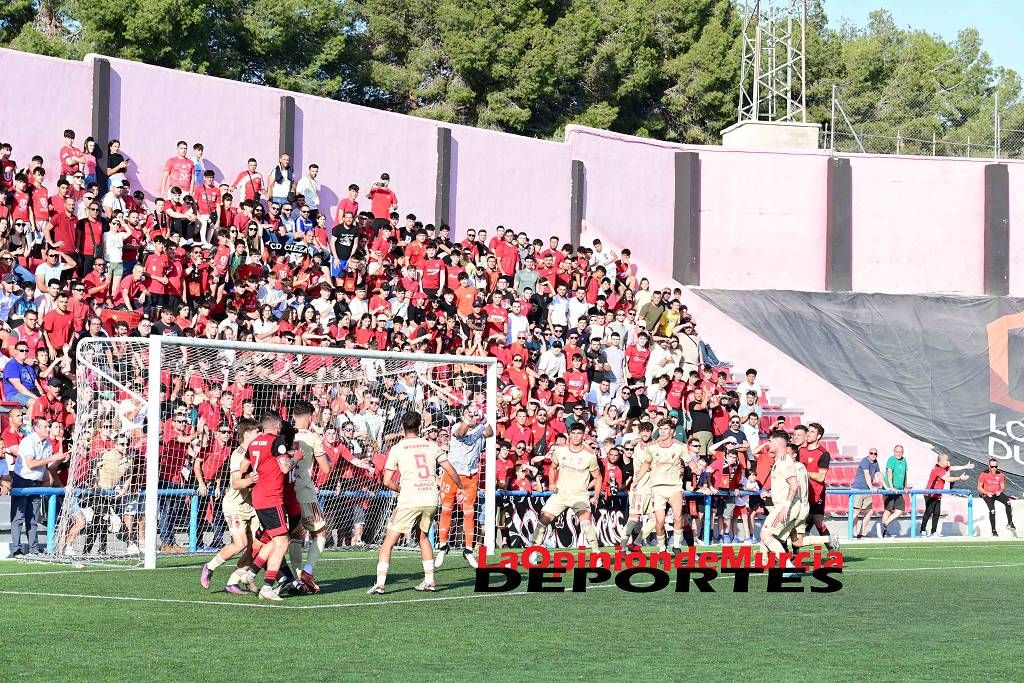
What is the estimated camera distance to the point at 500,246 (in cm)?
2752

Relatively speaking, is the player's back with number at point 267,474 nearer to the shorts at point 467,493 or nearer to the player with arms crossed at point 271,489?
the player with arms crossed at point 271,489

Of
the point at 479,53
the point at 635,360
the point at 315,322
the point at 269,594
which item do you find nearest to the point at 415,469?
the point at 269,594

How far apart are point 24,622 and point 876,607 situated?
7.34 metres

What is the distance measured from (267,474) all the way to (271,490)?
0.14 meters

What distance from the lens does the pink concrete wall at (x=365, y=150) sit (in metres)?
28.3

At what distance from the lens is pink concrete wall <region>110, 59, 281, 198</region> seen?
83.0 feet

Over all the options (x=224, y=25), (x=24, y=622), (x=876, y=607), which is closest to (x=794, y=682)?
(x=876, y=607)

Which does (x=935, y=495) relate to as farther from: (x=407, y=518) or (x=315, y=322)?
(x=407, y=518)

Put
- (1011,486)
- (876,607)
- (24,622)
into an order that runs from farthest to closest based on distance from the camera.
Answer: (1011,486) < (876,607) < (24,622)

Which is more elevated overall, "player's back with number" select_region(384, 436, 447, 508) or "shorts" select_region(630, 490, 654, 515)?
"player's back with number" select_region(384, 436, 447, 508)

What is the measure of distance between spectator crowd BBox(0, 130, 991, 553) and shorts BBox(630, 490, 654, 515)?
2.29 metres

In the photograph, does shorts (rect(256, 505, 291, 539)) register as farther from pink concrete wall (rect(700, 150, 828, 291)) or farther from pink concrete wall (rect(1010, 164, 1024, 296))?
pink concrete wall (rect(1010, 164, 1024, 296))

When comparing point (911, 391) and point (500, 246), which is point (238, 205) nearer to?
point (500, 246)

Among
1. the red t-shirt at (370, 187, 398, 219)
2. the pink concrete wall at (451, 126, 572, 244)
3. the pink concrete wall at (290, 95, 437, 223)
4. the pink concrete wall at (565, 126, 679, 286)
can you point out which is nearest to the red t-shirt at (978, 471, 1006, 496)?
the pink concrete wall at (565, 126, 679, 286)
